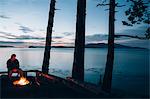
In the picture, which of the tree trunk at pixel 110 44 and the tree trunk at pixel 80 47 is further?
the tree trunk at pixel 110 44

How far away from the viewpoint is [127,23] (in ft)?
58.3

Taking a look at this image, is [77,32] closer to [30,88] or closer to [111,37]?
[111,37]

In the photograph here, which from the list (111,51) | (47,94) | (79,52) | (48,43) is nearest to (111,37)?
(111,51)

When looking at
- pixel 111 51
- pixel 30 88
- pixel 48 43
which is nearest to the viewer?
pixel 30 88

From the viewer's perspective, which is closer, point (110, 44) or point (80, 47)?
point (80, 47)

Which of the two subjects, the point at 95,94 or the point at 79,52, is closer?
the point at 95,94

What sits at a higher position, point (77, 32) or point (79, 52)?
point (77, 32)

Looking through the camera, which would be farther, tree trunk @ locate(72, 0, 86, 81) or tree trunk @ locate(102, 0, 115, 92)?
tree trunk @ locate(102, 0, 115, 92)

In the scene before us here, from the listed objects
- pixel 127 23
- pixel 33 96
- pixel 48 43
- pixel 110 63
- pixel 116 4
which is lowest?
pixel 33 96

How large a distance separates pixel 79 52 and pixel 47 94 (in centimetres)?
482

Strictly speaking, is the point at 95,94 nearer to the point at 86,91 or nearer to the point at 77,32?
the point at 86,91

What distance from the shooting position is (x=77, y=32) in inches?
600

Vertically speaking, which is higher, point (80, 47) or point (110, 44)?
point (110, 44)

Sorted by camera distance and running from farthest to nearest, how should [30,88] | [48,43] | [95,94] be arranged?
[48,43]
[30,88]
[95,94]
